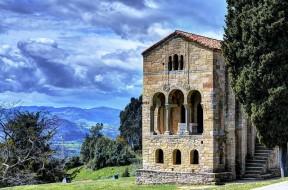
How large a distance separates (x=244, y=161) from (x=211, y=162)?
358cm

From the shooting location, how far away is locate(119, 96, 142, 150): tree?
96500 mm

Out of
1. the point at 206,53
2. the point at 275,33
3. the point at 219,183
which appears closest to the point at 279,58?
the point at 275,33

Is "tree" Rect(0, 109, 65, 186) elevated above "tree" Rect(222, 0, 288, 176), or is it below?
below

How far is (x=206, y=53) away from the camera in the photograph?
39375 millimetres

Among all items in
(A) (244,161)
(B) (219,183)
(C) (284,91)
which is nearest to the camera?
(C) (284,91)

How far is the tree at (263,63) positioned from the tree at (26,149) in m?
12.1

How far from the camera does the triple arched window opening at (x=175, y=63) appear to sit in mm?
40781

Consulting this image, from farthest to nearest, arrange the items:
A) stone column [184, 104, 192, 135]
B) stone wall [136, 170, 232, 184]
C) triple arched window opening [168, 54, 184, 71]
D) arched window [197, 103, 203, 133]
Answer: arched window [197, 103, 203, 133] < triple arched window opening [168, 54, 184, 71] < stone column [184, 104, 192, 135] < stone wall [136, 170, 232, 184]

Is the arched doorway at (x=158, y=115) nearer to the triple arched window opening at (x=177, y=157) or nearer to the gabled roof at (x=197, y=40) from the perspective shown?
the triple arched window opening at (x=177, y=157)

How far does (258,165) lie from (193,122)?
566cm

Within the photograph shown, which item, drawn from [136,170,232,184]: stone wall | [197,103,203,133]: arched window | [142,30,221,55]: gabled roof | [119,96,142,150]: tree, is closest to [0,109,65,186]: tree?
[136,170,232,184]: stone wall

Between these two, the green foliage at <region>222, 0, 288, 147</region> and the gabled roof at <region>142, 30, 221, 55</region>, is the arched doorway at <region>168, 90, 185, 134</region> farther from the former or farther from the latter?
the green foliage at <region>222, 0, 288, 147</region>

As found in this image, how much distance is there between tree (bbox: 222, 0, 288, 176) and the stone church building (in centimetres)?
542

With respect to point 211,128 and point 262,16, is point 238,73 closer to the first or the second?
point 262,16
